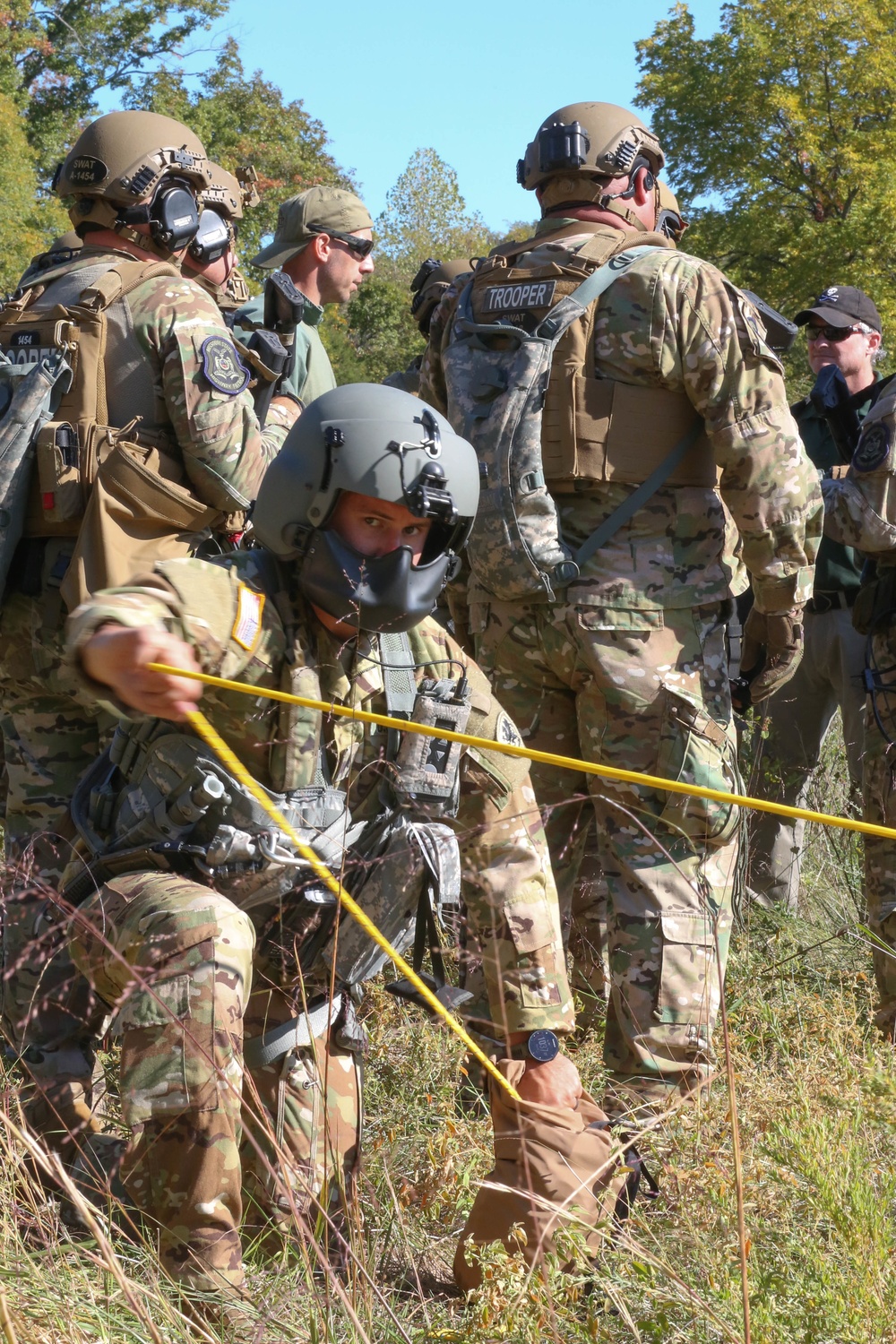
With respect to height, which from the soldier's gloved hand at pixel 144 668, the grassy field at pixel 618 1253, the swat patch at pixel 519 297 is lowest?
the grassy field at pixel 618 1253

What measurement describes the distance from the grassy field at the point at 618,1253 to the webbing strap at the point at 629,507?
1.46m

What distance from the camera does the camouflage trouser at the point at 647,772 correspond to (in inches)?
153

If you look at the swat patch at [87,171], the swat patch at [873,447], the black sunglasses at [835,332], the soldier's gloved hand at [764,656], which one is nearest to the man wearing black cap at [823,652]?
the black sunglasses at [835,332]

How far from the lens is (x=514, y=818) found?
10.6 feet

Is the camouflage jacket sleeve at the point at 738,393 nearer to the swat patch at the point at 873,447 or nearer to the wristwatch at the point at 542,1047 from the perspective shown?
the swat patch at the point at 873,447

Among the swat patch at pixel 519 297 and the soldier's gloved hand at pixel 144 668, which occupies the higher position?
the swat patch at pixel 519 297

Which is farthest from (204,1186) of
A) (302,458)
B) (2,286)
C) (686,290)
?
(2,286)

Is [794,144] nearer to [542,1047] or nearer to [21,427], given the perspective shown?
[21,427]

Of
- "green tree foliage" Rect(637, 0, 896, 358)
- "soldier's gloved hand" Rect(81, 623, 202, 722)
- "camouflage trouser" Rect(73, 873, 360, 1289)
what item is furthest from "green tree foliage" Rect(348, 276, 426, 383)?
"soldier's gloved hand" Rect(81, 623, 202, 722)

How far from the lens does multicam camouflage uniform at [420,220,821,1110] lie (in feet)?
12.8

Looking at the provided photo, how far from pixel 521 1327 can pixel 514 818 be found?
1.08m

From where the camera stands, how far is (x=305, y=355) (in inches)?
244

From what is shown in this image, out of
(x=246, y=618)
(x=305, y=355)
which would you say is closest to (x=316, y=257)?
(x=305, y=355)

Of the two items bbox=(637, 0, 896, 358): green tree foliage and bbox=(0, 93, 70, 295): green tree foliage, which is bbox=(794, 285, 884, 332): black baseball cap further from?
bbox=(0, 93, 70, 295): green tree foliage
